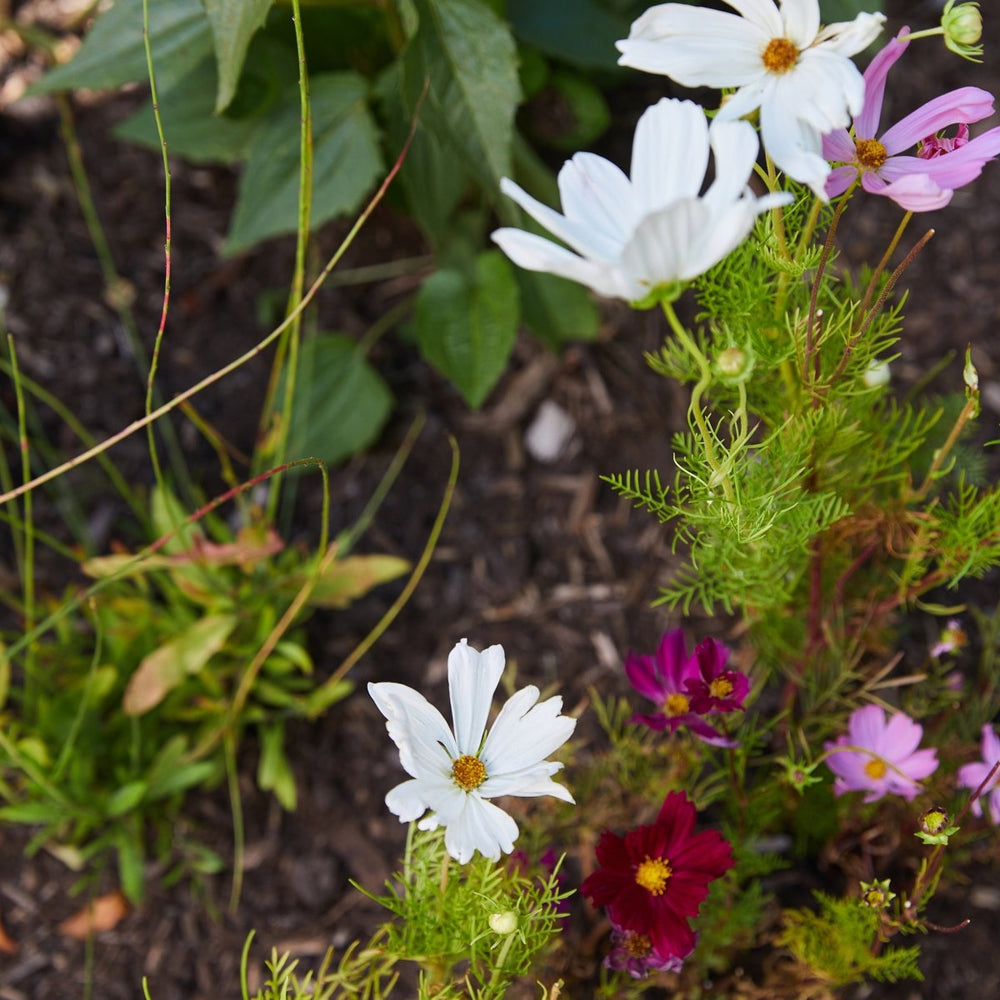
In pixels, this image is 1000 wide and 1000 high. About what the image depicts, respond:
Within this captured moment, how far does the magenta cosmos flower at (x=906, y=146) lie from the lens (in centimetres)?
59

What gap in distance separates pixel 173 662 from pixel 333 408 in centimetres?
36

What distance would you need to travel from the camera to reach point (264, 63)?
1144mm

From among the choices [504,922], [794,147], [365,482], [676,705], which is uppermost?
[794,147]

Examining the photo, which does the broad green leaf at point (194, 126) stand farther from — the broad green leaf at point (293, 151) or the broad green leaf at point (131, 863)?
the broad green leaf at point (131, 863)

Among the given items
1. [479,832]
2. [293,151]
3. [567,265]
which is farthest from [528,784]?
[293,151]

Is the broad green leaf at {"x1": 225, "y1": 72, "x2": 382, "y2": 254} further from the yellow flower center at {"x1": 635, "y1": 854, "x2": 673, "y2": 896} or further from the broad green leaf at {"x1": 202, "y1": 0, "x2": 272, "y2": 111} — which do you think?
the yellow flower center at {"x1": 635, "y1": 854, "x2": 673, "y2": 896}

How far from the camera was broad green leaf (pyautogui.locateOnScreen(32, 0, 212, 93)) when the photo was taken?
40.8 inches

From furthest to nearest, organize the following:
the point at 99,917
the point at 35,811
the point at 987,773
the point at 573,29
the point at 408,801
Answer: the point at 573,29 → the point at 99,917 → the point at 35,811 → the point at 987,773 → the point at 408,801

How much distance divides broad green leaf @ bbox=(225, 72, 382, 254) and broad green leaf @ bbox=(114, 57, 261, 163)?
0.08m

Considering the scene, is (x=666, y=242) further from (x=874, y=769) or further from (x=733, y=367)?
(x=874, y=769)

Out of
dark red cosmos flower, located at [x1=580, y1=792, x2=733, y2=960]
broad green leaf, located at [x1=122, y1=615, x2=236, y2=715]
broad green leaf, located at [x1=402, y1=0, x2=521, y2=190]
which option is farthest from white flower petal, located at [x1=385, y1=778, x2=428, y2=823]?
broad green leaf, located at [x1=402, y1=0, x2=521, y2=190]

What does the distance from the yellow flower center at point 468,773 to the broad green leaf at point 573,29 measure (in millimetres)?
856

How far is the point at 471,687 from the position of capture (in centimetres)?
62

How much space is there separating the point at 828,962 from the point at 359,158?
85cm
